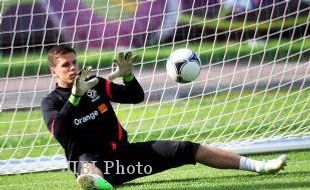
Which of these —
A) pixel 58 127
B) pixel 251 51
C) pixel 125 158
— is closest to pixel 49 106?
pixel 58 127

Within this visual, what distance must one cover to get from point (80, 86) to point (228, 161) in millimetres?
1091

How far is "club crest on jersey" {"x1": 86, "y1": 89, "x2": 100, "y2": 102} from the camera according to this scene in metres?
5.36

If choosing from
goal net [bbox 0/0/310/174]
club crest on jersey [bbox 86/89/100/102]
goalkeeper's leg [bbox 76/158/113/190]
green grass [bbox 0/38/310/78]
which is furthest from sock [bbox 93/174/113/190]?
green grass [bbox 0/38/310/78]

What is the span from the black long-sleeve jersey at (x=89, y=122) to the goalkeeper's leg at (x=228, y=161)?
0.52 m

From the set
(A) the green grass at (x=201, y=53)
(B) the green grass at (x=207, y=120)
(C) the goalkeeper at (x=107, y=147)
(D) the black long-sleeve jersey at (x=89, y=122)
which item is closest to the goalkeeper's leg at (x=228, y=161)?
(C) the goalkeeper at (x=107, y=147)

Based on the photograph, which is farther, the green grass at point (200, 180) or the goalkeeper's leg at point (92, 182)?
the green grass at point (200, 180)

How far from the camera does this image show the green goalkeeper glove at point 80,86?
4.91 metres

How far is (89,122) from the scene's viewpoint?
5285mm

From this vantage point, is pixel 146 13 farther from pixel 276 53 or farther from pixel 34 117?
pixel 34 117

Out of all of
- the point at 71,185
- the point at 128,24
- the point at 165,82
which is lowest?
the point at 71,185

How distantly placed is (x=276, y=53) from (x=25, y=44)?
2.00 m

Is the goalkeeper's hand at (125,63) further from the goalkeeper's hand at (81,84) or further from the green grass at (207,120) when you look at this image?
the green grass at (207,120)

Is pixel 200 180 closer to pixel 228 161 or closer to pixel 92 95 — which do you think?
pixel 228 161

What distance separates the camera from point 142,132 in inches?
276
